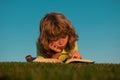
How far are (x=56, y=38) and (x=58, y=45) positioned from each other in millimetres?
314

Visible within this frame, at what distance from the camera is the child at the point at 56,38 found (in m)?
10.3

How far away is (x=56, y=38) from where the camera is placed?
10.3 meters

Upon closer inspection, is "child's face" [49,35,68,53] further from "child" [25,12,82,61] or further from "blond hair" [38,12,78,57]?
"blond hair" [38,12,78,57]

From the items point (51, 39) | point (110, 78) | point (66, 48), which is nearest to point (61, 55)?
point (66, 48)

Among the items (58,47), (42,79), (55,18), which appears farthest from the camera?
(55,18)

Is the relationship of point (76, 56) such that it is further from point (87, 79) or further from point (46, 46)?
point (87, 79)

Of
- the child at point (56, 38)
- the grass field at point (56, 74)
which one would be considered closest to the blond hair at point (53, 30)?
the child at point (56, 38)

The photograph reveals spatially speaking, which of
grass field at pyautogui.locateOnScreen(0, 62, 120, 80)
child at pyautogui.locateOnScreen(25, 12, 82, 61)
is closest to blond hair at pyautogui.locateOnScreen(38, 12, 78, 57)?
child at pyautogui.locateOnScreen(25, 12, 82, 61)

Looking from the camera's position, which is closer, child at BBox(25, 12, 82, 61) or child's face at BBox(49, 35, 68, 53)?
child's face at BBox(49, 35, 68, 53)

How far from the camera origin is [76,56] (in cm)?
1020

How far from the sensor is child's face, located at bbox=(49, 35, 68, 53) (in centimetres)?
1010

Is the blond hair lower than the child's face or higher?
higher

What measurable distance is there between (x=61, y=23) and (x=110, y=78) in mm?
6983

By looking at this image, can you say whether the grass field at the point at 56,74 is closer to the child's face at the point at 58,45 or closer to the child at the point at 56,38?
the child's face at the point at 58,45
